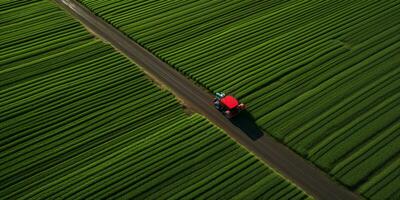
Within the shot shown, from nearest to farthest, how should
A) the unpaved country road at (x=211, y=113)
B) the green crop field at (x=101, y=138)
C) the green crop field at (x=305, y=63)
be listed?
the green crop field at (x=101, y=138) < the unpaved country road at (x=211, y=113) < the green crop field at (x=305, y=63)

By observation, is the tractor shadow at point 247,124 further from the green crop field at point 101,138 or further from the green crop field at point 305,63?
the green crop field at point 101,138

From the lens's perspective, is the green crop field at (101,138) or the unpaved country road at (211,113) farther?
the unpaved country road at (211,113)

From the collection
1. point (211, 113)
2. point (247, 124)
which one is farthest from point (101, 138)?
point (247, 124)

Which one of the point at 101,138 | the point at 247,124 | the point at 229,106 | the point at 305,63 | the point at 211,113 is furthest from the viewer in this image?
the point at 305,63

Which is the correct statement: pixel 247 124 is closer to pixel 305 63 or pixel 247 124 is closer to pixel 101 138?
pixel 305 63

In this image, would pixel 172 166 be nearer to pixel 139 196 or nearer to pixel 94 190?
pixel 139 196

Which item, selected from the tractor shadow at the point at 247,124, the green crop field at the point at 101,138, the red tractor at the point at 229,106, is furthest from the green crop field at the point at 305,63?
the green crop field at the point at 101,138

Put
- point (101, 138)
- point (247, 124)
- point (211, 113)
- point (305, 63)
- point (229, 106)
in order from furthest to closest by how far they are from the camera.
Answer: point (305, 63) < point (211, 113) < point (247, 124) < point (229, 106) < point (101, 138)
